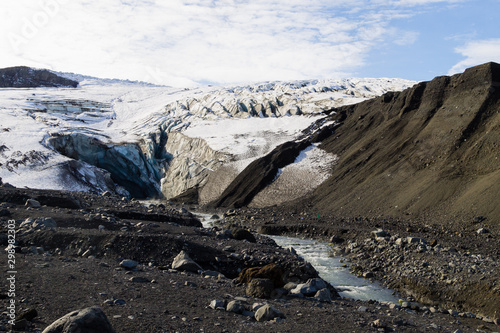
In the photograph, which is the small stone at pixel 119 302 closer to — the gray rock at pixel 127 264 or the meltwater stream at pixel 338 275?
the gray rock at pixel 127 264

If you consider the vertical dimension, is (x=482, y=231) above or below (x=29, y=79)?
below

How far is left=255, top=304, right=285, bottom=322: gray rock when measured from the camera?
8523 millimetres

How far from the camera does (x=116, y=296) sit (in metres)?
8.70

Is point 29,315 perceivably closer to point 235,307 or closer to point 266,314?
point 235,307

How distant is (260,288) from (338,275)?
8.62 m

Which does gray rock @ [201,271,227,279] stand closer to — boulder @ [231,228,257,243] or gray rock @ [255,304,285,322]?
gray rock @ [255,304,285,322]

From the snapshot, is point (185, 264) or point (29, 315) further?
point (185, 264)

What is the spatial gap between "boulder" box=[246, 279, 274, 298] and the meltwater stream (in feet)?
17.7

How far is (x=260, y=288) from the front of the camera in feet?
34.6

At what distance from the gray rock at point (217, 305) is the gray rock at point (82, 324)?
3.07 metres

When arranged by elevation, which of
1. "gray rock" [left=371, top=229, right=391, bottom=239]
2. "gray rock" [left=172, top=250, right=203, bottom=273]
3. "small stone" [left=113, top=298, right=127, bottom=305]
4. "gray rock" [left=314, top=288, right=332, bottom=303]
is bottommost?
"gray rock" [left=371, top=229, right=391, bottom=239]

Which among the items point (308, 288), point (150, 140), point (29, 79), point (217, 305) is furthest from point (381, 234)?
point (29, 79)

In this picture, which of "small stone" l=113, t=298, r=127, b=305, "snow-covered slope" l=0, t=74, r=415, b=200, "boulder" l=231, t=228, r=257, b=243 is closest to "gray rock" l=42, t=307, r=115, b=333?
"small stone" l=113, t=298, r=127, b=305

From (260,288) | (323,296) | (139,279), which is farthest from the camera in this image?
(323,296)
